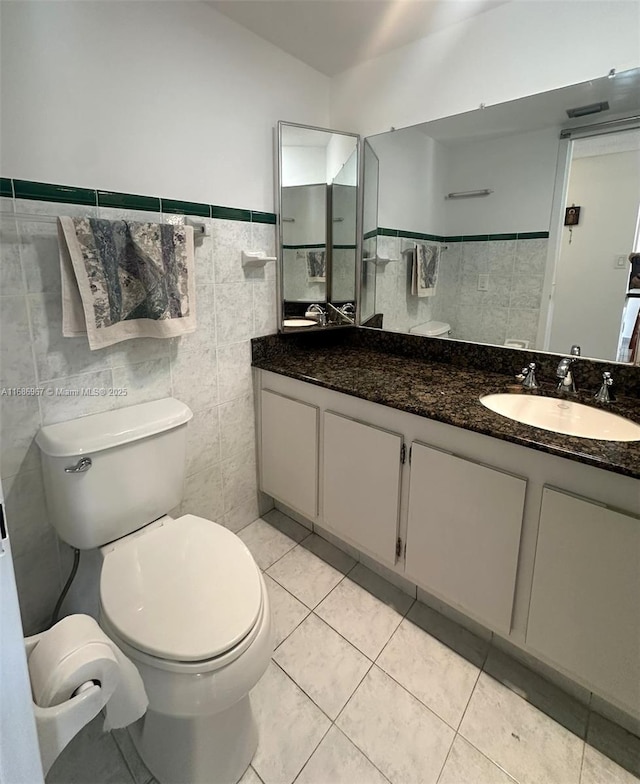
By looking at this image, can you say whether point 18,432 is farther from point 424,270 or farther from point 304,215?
point 424,270

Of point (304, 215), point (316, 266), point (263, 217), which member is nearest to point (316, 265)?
point (316, 266)

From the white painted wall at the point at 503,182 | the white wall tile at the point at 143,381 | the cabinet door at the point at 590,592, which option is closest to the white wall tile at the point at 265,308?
the white wall tile at the point at 143,381

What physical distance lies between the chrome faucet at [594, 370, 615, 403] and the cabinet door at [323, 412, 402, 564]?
0.67m

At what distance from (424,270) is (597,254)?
654mm

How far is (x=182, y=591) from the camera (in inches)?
40.6

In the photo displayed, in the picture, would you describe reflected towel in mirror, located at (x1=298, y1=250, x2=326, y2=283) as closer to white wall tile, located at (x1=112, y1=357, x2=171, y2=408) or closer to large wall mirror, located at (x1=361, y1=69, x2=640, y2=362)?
large wall mirror, located at (x1=361, y1=69, x2=640, y2=362)

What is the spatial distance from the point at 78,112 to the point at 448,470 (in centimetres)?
156

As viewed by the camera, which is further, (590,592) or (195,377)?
(195,377)

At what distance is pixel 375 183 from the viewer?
194 cm

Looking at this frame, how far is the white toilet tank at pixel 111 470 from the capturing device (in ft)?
3.88

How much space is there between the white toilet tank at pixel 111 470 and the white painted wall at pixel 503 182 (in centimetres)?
138

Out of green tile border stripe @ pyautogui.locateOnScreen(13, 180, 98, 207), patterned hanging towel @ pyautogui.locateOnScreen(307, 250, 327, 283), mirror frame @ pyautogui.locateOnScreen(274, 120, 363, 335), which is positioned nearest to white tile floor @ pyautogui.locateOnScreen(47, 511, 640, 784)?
mirror frame @ pyautogui.locateOnScreen(274, 120, 363, 335)

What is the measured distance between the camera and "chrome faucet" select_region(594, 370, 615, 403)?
1.32 meters

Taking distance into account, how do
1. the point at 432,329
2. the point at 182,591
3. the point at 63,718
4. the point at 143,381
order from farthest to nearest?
1. the point at 432,329
2. the point at 143,381
3. the point at 182,591
4. the point at 63,718
